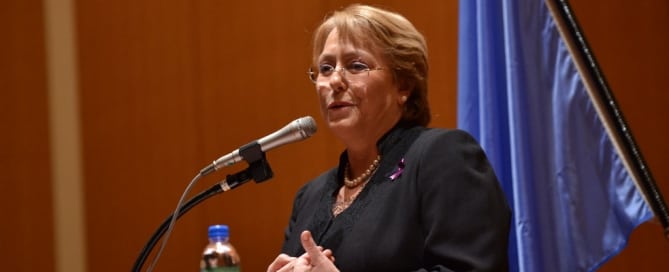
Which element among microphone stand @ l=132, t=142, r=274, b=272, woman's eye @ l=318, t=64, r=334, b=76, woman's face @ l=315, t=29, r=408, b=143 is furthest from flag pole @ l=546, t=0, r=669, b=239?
microphone stand @ l=132, t=142, r=274, b=272

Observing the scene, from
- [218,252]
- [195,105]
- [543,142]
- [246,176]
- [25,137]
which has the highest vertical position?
[25,137]

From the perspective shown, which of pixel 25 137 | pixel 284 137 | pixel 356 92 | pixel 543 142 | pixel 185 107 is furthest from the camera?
pixel 185 107

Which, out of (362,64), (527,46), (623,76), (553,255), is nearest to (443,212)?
(362,64)

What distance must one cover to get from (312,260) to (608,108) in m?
0.95

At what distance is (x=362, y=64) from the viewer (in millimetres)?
2131

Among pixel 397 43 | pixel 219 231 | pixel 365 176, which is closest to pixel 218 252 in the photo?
pixel 219 231

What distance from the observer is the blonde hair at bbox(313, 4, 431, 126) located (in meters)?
2.14

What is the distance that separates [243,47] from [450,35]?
29.2 inches

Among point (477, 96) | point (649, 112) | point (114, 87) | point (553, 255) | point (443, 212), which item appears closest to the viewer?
point (443, 212)

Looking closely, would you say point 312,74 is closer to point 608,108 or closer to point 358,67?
point 358,67

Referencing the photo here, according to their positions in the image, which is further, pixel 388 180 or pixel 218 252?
pixel 218 252

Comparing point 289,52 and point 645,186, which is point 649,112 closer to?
point 645,186

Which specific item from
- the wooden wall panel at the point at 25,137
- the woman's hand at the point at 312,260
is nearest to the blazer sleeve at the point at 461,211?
the woman's hand at the point at 312,260

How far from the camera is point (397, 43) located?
7.06ft
